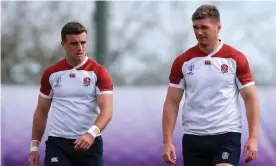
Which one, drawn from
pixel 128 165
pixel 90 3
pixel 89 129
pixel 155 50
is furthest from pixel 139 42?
pixel 89 129

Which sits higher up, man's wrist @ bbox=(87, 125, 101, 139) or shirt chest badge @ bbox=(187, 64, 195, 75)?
shirt chest badge @ bbox=(187, 64, 195, 75)

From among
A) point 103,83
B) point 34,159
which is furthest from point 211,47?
point 34,159

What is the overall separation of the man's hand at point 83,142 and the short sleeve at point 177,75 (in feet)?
2.20

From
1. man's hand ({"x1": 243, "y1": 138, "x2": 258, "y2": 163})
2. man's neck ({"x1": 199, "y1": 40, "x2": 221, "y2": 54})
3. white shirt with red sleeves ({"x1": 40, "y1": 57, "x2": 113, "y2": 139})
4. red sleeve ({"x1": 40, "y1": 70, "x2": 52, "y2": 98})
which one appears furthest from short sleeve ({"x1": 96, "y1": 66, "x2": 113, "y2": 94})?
man's hand ({"x1": 243, "y1": 138, "x2": 258, "y2": 163})

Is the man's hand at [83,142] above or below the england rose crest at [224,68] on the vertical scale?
below

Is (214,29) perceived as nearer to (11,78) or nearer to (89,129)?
(89,129)

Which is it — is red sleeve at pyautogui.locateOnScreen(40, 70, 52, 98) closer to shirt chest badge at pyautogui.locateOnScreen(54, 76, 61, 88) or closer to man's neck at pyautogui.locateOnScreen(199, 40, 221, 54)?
shirt chest badge at pyautogui.locateOnScreen(54, 76, 61, 88)

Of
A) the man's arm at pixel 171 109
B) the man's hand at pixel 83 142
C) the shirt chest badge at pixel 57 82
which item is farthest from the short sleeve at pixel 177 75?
the shirt chest badge at pixel 57 82

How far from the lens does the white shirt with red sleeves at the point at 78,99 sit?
5.13 m

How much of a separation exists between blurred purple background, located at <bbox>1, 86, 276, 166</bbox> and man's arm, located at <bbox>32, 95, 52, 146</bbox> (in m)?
0.75

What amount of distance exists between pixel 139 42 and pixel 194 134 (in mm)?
1726

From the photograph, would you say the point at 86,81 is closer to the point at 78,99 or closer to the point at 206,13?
the point at 78,99

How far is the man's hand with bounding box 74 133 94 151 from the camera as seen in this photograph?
4.84 meters

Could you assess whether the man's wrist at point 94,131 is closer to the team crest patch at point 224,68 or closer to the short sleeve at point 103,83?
the short sleeve at point 103,83
